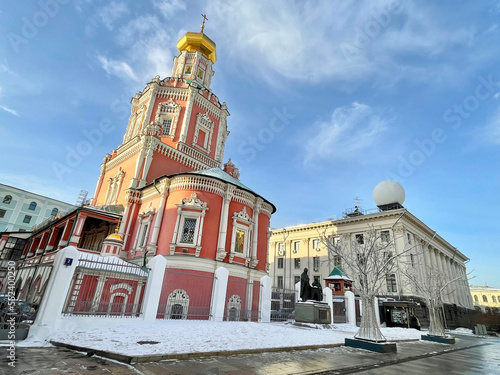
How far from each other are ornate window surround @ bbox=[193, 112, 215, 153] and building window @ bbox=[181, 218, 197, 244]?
1085cm

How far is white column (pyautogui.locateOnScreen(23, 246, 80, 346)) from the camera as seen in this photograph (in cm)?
734

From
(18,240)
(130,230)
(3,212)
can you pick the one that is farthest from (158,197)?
(3,212)

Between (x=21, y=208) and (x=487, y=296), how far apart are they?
120806 mm

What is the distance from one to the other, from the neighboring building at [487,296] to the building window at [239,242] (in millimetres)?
96587

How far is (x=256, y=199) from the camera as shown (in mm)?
21375

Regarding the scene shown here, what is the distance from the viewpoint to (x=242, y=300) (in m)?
17.9

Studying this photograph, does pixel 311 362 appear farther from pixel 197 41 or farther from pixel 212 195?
pixel 197 41

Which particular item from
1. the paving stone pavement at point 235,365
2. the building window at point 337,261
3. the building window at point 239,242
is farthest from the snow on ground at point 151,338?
the building window at point 337,261

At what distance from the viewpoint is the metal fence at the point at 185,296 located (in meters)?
15.2

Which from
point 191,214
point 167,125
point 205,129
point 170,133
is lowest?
point 191,214

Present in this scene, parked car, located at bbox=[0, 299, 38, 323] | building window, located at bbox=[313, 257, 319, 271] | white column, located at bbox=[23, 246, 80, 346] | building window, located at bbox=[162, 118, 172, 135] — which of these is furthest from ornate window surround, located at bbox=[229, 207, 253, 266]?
building window, located at bbox=[313, 257, 319, 271]

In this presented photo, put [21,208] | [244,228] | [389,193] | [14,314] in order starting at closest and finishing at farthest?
[14,314]
[244,228]
[389,193]
[21,208]

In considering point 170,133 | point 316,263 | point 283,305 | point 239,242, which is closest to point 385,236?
point 316,263

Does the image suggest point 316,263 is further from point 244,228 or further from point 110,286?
point 110,286
